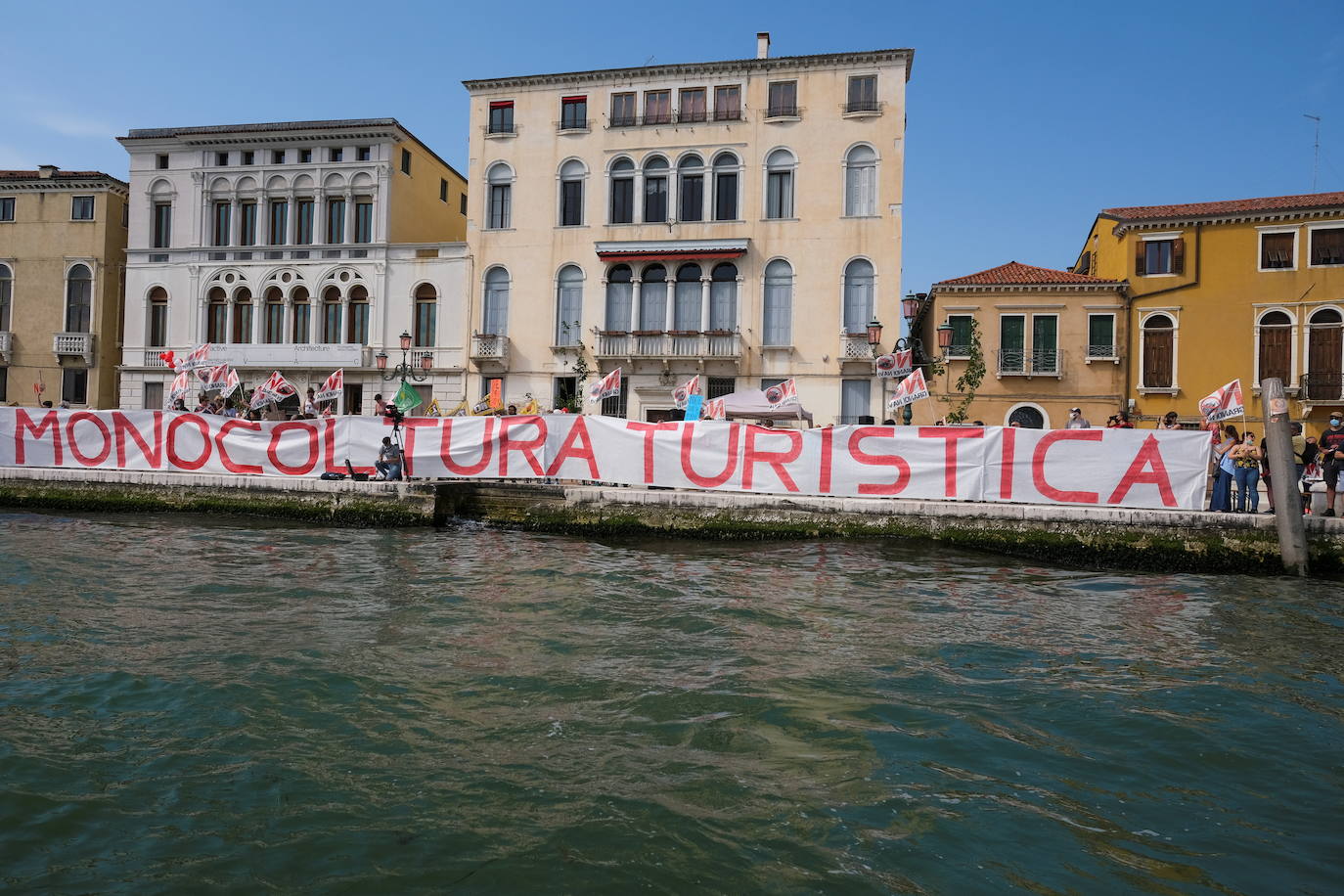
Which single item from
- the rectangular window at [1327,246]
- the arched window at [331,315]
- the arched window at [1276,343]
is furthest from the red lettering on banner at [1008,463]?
the arched window at [331,315]

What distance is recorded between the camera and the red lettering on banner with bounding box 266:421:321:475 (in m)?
17.5

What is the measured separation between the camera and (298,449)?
17.5 m

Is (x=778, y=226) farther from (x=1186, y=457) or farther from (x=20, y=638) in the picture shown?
(x=20, y=638)

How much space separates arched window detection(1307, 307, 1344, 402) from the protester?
700 inches

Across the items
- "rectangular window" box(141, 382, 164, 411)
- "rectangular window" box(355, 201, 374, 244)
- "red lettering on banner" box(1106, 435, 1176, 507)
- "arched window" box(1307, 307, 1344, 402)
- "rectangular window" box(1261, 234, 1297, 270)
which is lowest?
"red lettering on banner" box(1106, 435, 1176, 507)

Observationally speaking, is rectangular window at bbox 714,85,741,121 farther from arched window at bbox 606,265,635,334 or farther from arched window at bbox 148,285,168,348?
arched window at bbox 148,285,168,348

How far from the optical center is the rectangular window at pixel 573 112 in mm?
31141

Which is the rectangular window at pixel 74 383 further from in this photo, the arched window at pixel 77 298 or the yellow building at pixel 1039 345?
the yellow building at pixel 1039 345

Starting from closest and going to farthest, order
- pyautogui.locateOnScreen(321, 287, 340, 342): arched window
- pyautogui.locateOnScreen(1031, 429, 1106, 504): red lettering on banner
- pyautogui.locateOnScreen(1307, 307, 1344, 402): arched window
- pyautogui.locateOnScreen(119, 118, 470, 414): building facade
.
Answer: pyautogui.locateOnScreen(1031, 429, 1106, 504): red lettering on banner
pyautogui.locateOnScreen(1307, 307, 1344, 402): arched window
pyautogui.locateOnScreen(119, 118, 470, 414): building facade
pyautogui.locateOnScreen(321, 287, 340, 342): arched window

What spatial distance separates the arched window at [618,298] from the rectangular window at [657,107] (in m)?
5.02

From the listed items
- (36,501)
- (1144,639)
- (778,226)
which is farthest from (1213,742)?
(778,226)

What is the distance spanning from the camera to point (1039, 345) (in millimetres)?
29328

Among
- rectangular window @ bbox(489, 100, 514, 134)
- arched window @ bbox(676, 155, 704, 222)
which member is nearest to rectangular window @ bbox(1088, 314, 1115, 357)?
arched window @ bbox(676, 155, 704, 222)

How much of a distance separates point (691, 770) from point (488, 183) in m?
29.7
